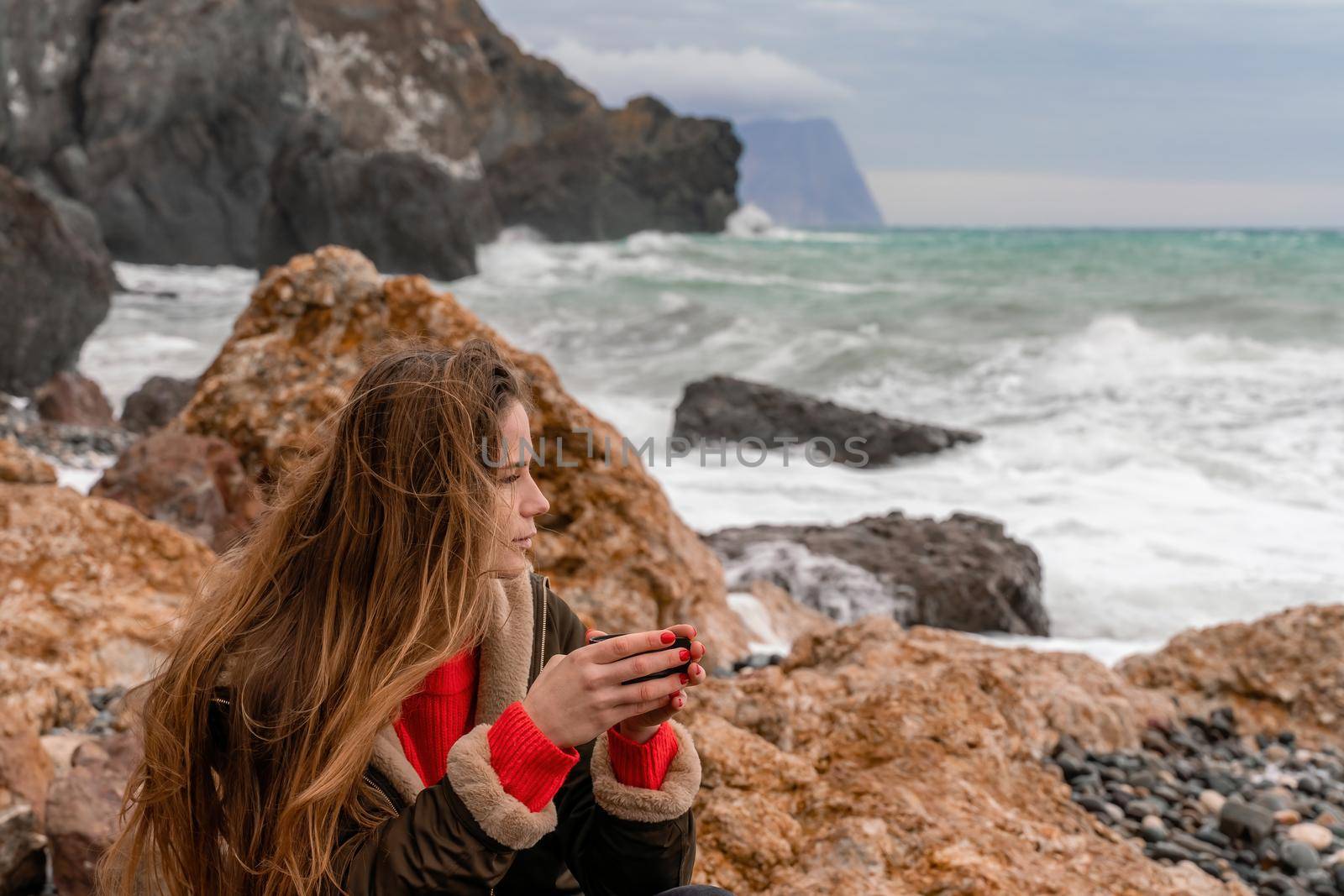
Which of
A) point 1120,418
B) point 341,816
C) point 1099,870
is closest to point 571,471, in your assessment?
point 1099,870

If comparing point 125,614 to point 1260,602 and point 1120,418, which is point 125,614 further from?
point 1120,418

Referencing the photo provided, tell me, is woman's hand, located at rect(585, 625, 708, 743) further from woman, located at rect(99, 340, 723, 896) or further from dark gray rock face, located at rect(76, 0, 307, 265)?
dark gray rock face, located at rect(76, 0, 307, 265)

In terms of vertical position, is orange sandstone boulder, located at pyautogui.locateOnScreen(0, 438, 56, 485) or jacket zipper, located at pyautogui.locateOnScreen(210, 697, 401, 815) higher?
jacket zipper, located at pyautogui.locateOnScreen(210, 697, 401, 815)

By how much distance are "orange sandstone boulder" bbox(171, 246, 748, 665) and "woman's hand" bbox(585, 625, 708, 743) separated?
6.96ft

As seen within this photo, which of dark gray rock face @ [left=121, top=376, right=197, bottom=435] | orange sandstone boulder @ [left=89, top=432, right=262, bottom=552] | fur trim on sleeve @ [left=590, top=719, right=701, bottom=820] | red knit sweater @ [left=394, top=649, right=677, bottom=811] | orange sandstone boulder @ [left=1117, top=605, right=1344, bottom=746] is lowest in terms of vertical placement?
dark gray rock face @ [left=121, top=376, right=197, bottom=435]

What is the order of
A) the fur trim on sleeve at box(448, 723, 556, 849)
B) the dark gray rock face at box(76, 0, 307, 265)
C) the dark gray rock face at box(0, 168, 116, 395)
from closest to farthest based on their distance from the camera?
1. the fur trim on sleeve at box(448, 723, 556, 849)
2. the dark gray rock face at box(0, 168, 116, 395)
3. the dark gray rock face at box(76, 0, 307, 265)

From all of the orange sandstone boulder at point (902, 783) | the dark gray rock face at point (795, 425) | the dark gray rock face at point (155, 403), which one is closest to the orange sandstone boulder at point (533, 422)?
the orange sandstone boulder at point (902, 783)

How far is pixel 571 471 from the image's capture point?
398 centimetres

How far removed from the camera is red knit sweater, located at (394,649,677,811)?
4.46 feet

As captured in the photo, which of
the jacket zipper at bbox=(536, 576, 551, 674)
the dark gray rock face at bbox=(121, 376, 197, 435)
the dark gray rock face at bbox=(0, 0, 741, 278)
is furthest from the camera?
the dark gray rock face at bbox=(0, 0, 741, 278)

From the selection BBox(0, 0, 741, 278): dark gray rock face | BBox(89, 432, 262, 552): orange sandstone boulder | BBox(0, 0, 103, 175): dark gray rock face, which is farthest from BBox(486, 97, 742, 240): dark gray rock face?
BBox(89, 432, 262, 552): orange sandstone boulder

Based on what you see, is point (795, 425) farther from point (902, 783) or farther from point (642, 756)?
point (642, 756)

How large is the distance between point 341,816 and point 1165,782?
2525 millimetres

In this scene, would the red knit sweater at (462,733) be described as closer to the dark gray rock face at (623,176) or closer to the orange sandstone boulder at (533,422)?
the orange sandstone boulder at (533,422)
